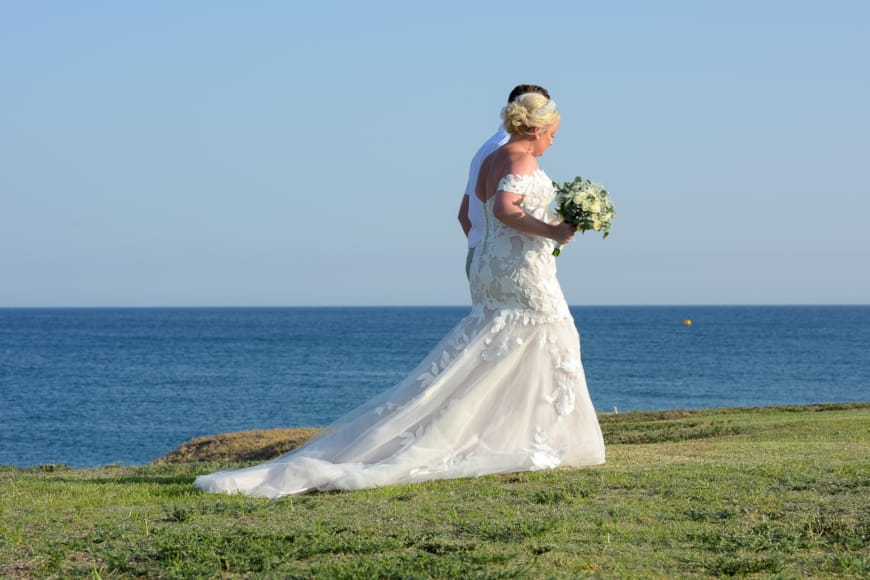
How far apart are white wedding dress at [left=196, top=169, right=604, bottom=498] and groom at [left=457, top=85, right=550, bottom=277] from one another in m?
0.17

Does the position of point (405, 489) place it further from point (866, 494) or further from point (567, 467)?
point (866, 494)

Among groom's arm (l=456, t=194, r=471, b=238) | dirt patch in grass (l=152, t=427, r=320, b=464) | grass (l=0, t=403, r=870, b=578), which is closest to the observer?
grass (l=0, t=403, r=870, b=578)

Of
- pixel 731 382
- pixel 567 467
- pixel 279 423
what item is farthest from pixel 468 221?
pixel 731 382

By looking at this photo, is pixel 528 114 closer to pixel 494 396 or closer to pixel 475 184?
pixel 475 184

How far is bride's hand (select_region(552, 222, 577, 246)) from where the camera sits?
9875 millimetres

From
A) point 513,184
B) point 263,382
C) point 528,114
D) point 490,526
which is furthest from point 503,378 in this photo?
point 263,382

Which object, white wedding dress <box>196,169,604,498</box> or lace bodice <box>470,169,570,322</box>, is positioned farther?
lace bodice <box>470,169,570,322</box>

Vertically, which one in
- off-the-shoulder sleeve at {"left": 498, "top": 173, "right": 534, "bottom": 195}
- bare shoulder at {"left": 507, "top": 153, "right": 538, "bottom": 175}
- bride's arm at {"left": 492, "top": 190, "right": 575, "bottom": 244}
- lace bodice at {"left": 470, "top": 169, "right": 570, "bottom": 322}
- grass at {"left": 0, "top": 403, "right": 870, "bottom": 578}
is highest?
bare shoulder at {"left": 507, "top": 153, "right": 538, "bottom": 175}

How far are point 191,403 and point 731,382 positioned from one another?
107 ft

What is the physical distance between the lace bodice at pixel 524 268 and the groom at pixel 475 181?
0.62 feet

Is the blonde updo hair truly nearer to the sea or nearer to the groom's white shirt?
the groom's white shirt

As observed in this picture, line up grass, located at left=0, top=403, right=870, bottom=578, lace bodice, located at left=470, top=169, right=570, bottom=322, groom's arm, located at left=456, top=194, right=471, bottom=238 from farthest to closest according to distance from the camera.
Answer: groom's arm, located at left=456, top=194, right=471, bottom=238 < lace bodice, located at left=470, top=169, right=570, bottom=322 < grass, located at left=0, top=403, right=870, bottom=578

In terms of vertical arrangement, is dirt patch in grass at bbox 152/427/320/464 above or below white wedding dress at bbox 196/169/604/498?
below

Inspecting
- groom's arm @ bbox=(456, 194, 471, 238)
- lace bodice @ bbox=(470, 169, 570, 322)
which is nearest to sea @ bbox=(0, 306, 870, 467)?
groom's arm @ bbox=(456, 194, 471, 238)
